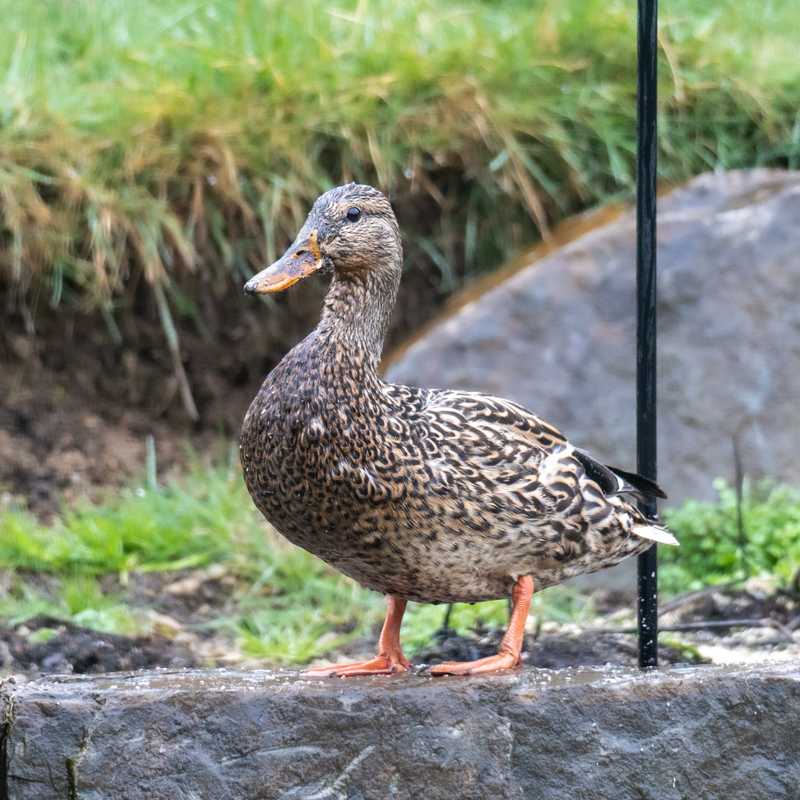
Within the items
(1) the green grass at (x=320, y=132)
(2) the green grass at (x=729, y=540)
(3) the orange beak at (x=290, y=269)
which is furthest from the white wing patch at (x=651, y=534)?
(1) the green grass at (x=320, y=132)

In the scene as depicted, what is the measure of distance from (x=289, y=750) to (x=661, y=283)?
3.33 meters

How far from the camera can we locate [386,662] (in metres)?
3.46

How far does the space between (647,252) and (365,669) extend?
1.18m

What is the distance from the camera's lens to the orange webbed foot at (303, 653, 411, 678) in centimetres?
341

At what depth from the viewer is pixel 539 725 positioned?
3182 mm

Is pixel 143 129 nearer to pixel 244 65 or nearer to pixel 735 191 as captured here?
pixel 244 65

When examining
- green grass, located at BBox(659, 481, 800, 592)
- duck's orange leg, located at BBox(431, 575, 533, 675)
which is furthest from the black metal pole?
green grass, located at BBox(659, 481, 800, 592)

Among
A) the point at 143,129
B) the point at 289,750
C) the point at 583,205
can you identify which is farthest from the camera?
the point at 583,205

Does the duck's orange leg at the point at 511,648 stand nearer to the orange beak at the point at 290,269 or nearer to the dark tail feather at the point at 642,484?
the dark tail feather at the point at 642,484

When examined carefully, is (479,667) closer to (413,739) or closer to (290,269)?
(413,739)

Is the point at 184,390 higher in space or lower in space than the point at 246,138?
lower

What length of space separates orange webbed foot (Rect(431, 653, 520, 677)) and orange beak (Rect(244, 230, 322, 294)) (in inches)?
35.4

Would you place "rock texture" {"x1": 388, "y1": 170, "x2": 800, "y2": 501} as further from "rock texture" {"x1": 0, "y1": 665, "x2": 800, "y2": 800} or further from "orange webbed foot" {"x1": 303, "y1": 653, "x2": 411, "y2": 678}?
"rock texture" {"x1": 0, "y1": 665, "x2": 800, "y2": 800}

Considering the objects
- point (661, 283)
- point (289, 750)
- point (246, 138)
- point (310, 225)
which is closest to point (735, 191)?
point (661, 283)
